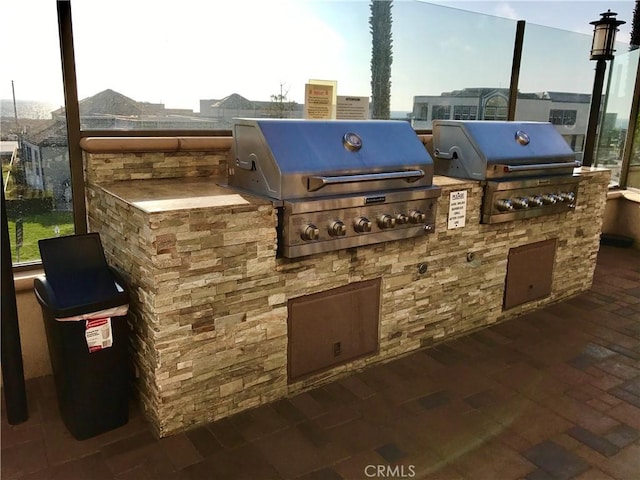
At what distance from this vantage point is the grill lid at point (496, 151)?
11.4 feet

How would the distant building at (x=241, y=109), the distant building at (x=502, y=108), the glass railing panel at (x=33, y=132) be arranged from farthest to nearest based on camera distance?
1. the distant building at (x=502, y=108)
2. the distant building at (x=241, y=109)
3. the glass railing panel at (x=33, y=132)

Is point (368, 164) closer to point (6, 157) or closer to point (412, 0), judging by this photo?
point (6, 157)

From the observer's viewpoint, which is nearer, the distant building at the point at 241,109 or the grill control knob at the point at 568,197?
the distant building at the point at 241,109

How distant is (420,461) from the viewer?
7.57 feet

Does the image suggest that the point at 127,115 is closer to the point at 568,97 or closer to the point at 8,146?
the point at 8,146

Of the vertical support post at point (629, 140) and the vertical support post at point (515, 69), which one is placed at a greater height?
the vertical support post at point (515, 69)

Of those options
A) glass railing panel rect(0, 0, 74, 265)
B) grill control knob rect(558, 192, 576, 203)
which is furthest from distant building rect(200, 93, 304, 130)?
grill control knob rect(558, 192, 576, 203)

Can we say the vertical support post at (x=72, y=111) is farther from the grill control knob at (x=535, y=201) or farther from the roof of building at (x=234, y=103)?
the grill control knob at (x=535, y=201)

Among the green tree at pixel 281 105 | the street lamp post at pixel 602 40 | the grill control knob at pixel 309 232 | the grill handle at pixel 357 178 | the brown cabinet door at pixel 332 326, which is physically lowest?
the brown cabinet door at pixel 332 326

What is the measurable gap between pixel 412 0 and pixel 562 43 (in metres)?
1.94

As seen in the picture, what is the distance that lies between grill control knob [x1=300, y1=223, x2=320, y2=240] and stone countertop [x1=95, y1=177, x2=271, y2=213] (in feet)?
0.72

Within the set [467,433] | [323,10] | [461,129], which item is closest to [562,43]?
[461,129]

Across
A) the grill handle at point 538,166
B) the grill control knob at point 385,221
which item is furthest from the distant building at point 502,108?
the grill control knob at point 385,221

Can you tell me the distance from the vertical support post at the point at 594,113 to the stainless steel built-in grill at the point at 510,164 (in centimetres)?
Result: 149
